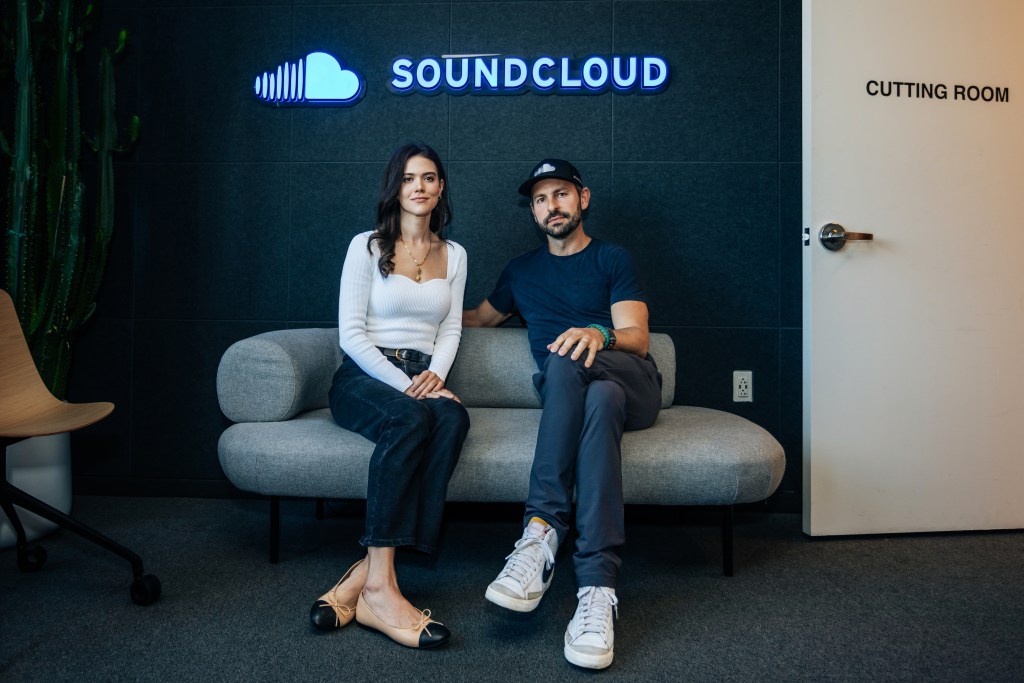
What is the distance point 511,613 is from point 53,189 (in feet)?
7.56

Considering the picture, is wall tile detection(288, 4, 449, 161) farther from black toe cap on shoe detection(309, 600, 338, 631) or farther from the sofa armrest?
black toe cap on shoe detection(309, 600, 338, 631)

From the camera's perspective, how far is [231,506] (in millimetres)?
2762

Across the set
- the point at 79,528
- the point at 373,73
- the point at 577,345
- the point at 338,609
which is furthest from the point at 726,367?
the point at 79,528

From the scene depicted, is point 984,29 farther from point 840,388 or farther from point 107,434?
point 107,434

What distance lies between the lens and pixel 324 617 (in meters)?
1.66

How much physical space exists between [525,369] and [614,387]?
667mm

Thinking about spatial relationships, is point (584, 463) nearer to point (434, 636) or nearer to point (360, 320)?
point (434, 636)

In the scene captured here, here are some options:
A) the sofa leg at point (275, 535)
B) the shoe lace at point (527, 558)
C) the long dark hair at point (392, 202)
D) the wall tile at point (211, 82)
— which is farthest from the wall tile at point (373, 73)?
the shoe lace at point (527, 558)

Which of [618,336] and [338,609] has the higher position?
[618,336]

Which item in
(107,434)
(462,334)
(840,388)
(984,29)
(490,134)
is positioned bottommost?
(107,434)

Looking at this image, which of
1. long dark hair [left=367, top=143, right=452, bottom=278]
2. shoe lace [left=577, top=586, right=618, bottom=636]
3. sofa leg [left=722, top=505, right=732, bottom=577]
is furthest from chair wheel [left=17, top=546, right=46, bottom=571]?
sofa leg [left=722, top=505, right=732, bottom=577]

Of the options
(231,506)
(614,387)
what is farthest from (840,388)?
(231,506)

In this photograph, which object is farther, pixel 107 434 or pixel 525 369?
pixel 107 434

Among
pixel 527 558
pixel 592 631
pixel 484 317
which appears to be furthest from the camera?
pixel 484 317
